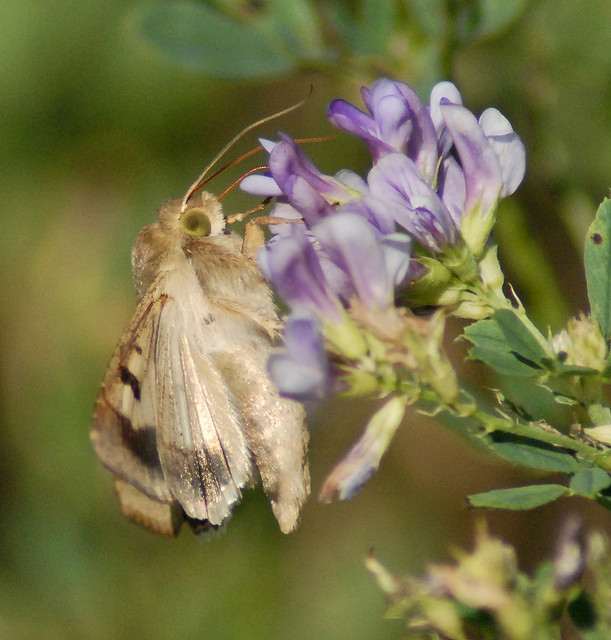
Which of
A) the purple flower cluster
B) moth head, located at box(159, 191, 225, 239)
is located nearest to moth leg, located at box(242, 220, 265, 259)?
moth head, located at box(159, 191, 225, 239)

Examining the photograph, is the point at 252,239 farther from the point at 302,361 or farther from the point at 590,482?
the point at 590,482

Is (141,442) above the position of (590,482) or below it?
below

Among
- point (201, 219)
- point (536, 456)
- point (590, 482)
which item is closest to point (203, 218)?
point (201, 219)

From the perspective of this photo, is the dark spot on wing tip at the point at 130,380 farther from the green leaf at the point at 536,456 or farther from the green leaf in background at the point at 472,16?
the green leaf in background at the point at 472,16

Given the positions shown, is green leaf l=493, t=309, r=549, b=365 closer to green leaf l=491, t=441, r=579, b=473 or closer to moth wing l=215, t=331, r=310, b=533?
green leaf l=491, t=441, r=579, b=473

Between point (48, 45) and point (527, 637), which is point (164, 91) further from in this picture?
point (527, 637)

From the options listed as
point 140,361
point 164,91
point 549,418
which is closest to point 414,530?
point 549,418
